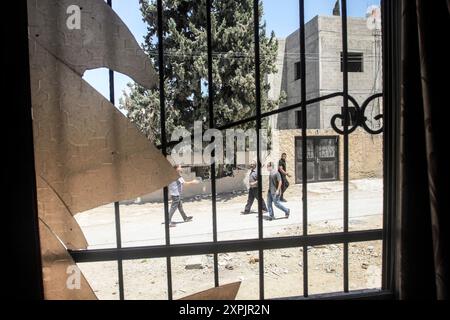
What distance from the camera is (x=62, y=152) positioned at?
956mm

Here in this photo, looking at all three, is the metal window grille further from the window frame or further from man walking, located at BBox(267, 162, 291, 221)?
man walking, located at BBox(267, 162, 291, 221)

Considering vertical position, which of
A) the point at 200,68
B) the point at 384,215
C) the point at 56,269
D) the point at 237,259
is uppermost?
the point at 200,68

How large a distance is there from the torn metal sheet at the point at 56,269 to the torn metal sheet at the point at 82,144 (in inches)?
4.1

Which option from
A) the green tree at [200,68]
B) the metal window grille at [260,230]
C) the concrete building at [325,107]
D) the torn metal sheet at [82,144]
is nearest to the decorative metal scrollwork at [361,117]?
the metal window grille at [260,230]

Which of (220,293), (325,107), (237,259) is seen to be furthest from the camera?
(325,107)

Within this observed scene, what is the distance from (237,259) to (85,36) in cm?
306

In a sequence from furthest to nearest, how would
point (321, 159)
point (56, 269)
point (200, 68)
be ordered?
point (321, 159)
point (200, 68)
point (56, 269)

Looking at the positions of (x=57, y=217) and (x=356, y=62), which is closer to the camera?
(x=57, y=217)

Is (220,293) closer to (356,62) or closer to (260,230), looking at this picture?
(260,230)

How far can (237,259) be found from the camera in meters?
3.55

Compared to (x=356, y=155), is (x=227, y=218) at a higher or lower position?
lower

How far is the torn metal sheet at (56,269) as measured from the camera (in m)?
0.95

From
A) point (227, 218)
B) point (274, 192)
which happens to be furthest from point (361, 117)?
point (227, 218)
